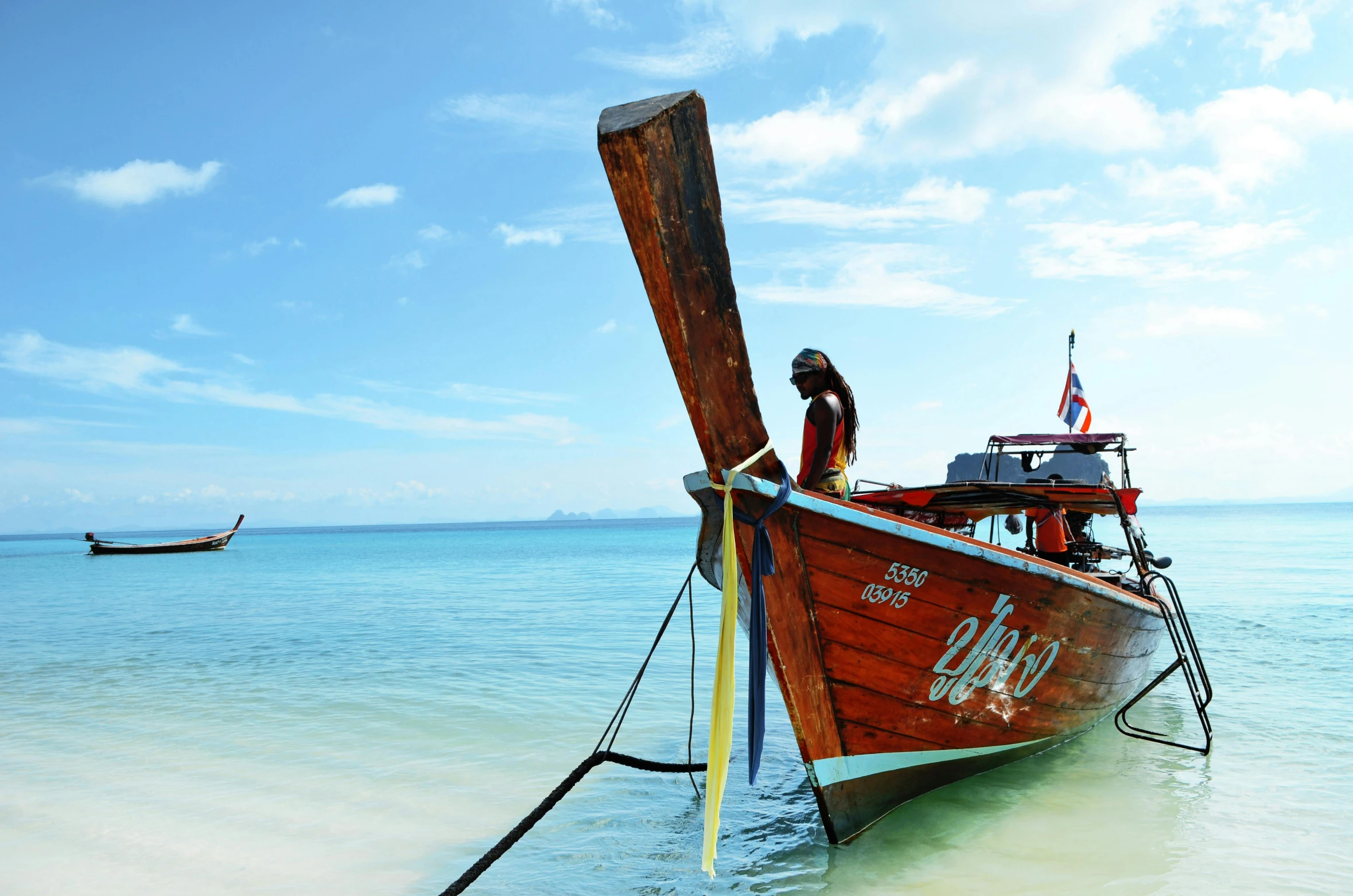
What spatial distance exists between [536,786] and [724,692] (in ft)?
10.1

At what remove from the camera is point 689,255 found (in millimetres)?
2697

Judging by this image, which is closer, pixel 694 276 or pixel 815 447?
pixel 694 276

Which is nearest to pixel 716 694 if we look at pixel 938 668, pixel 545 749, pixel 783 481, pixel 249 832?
pixel 783 481

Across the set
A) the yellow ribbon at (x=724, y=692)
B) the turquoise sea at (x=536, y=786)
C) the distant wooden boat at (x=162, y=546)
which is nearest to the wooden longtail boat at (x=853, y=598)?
the yellow ribbon at (x=724, y=692)

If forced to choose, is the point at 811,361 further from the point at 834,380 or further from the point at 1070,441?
the point at 1070,441

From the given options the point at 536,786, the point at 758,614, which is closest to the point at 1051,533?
the point at 536,786

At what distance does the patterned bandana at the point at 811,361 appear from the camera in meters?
3.81

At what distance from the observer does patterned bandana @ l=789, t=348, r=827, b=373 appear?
3.81 m

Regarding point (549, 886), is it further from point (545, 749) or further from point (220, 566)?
point (220, 566)

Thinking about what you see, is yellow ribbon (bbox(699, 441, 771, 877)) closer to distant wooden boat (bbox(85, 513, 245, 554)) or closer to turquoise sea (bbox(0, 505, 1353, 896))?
turquoise sea (bbox(0, 505, 1353, 896))

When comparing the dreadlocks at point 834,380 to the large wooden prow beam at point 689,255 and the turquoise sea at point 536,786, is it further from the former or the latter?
the turquoise sea at point 536,786

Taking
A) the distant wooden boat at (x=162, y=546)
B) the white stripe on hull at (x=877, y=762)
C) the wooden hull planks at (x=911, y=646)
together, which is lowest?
the distant wooden boat at (x=162, y=546)

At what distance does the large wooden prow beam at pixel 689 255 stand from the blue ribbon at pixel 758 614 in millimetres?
244

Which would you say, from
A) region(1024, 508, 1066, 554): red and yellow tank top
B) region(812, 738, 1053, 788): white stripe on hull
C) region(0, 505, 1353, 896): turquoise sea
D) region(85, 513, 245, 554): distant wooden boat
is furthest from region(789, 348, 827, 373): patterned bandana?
region(85, 513, 245, 554): distant wooden boat
